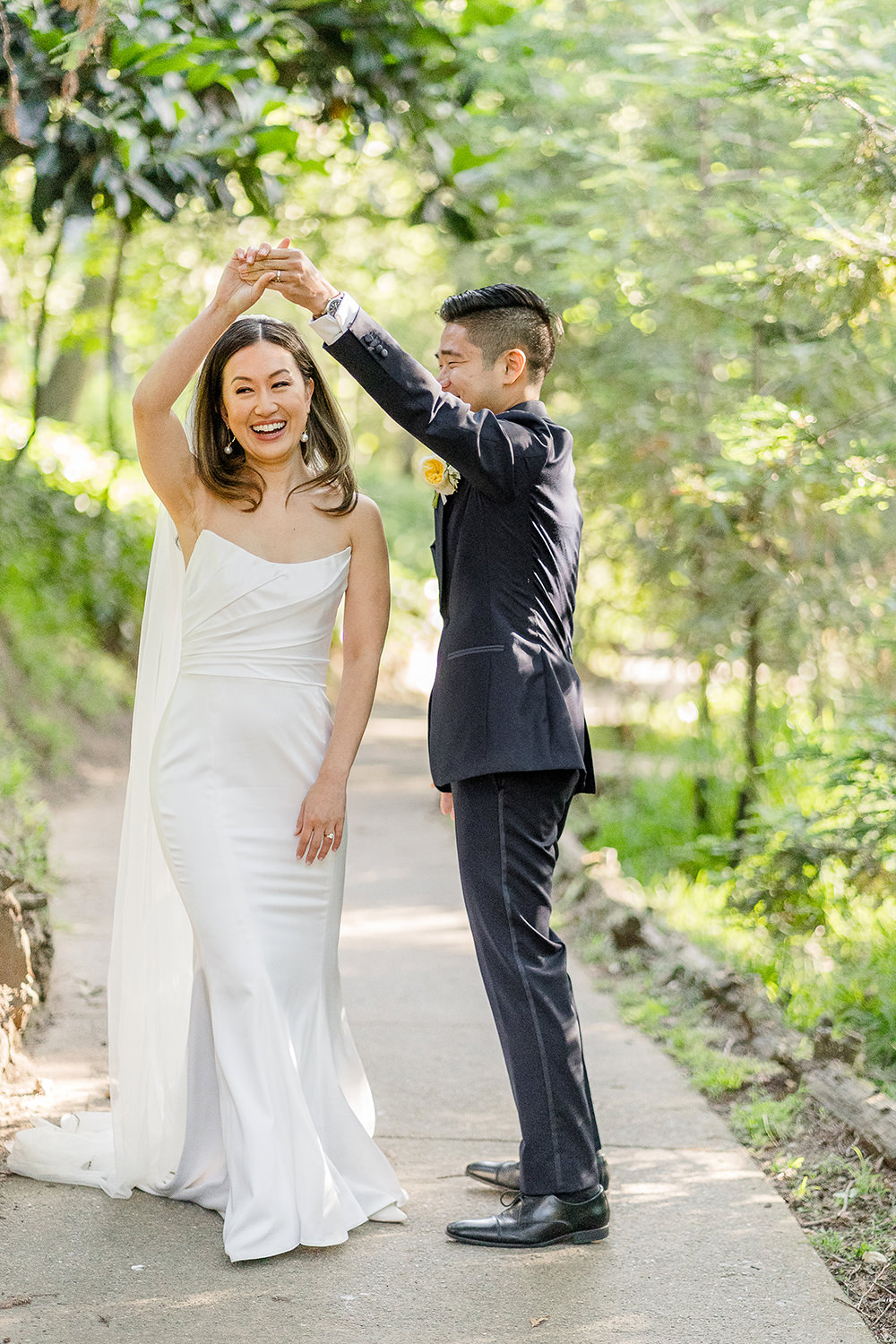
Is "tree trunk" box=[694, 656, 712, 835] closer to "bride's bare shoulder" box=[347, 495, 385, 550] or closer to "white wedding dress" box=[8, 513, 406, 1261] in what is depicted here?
"bride's bare shoulder" box=[347, 495, 385, 550]

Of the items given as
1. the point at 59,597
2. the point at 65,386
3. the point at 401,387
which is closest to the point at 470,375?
the point at 401,387

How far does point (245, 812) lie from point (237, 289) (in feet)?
4.11

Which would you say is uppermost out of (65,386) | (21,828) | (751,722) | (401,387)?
(65,386)

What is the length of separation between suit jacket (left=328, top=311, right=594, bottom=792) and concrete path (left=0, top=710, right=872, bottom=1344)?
1.15m

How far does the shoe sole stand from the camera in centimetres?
314

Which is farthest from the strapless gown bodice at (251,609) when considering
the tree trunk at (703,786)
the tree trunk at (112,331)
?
the tree trunk at (112,331)

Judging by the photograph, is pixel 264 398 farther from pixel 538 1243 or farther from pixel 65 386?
pixel 65 386

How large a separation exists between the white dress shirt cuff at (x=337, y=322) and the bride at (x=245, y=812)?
0.31 metres

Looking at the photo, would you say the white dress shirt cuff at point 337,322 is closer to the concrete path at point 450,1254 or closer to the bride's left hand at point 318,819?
the bride's left hand at point 318,819

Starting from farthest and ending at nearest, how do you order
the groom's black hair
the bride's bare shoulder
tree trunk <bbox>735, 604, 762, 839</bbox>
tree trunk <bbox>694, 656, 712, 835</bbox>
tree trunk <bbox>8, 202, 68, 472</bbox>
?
tree trunk <bbox>694, 656, 712, 835</bbox> < tree trunk <bbox>735, 604, 762, 839</bbox> < tree trunk <bbox>8, 202, 68, 472</bbox> < the bride's bare shoulder < the groom's black hair

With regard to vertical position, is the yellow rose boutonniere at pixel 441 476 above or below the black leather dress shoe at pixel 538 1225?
above

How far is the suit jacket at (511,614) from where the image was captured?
304cm

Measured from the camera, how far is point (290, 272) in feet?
9.50

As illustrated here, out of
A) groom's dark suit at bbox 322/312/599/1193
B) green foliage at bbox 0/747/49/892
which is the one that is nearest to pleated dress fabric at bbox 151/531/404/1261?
groom's dark suit at bbox 322/312/599/1193
